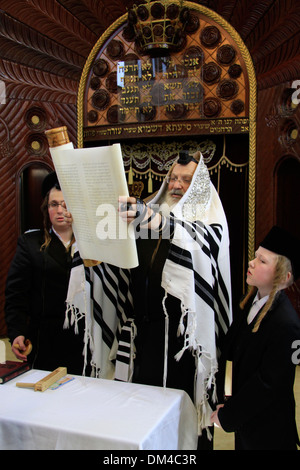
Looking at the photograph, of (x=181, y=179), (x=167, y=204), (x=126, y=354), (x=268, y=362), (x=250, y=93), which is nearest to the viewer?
(x=268, y=362)

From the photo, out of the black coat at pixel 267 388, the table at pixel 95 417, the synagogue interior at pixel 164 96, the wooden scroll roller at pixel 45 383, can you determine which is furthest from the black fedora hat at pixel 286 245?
the synagogue interior at pixel 164 96

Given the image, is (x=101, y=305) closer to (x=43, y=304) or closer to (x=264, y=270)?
(x=43, y=304)

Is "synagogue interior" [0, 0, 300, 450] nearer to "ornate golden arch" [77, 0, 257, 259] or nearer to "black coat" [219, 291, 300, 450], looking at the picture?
"ornate golden arch" [77, 0, 257, 259]

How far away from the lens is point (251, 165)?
5168 mm

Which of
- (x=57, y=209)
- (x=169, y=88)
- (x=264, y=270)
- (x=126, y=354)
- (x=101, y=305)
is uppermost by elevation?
(x=169, y=88)

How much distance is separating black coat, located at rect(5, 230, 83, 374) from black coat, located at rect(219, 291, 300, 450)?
985 mm

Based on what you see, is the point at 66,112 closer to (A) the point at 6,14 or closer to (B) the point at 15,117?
(B) the point at 15,117

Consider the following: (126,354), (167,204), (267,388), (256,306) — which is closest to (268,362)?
(267,388)

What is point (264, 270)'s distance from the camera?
200 centimetres

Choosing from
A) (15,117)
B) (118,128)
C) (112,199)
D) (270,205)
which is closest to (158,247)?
(112,199)

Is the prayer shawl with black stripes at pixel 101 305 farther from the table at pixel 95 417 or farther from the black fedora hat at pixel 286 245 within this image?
the black fedora hat at pixel 286 245

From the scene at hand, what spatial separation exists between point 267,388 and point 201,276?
1.90ft

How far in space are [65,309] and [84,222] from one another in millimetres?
843

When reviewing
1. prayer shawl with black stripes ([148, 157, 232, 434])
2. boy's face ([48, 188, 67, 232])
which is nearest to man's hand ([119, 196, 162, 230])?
prayer shawl with black stripes ([148, 157, 232, 434])
